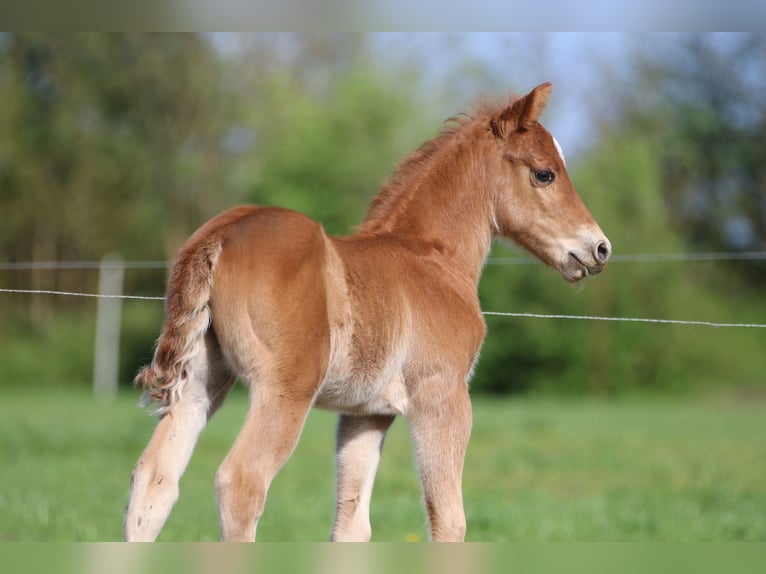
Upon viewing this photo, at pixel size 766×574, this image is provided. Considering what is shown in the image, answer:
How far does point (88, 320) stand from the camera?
27.5 metres

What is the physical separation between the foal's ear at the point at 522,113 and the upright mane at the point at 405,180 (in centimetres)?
11

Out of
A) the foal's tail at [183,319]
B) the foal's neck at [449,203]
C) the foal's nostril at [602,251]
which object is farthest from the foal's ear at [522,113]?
the foal's tail at [183,319]

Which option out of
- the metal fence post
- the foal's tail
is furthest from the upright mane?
the metal fence post

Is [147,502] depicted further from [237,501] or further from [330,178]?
[330,178]

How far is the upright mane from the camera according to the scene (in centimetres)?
520

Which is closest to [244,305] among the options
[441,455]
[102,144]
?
[441,455]

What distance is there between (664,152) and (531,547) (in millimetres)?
31495

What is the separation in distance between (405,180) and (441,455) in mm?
1476

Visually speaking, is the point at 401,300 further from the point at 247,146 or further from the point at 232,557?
the point at 247,146

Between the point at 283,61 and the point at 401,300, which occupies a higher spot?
the point at 283,61

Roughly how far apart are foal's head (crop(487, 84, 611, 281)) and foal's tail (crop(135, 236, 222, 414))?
1713mm

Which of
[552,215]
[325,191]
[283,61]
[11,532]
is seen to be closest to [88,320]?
[325,191]

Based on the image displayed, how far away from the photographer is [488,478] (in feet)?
41.6

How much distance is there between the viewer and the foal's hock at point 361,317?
4.10m
